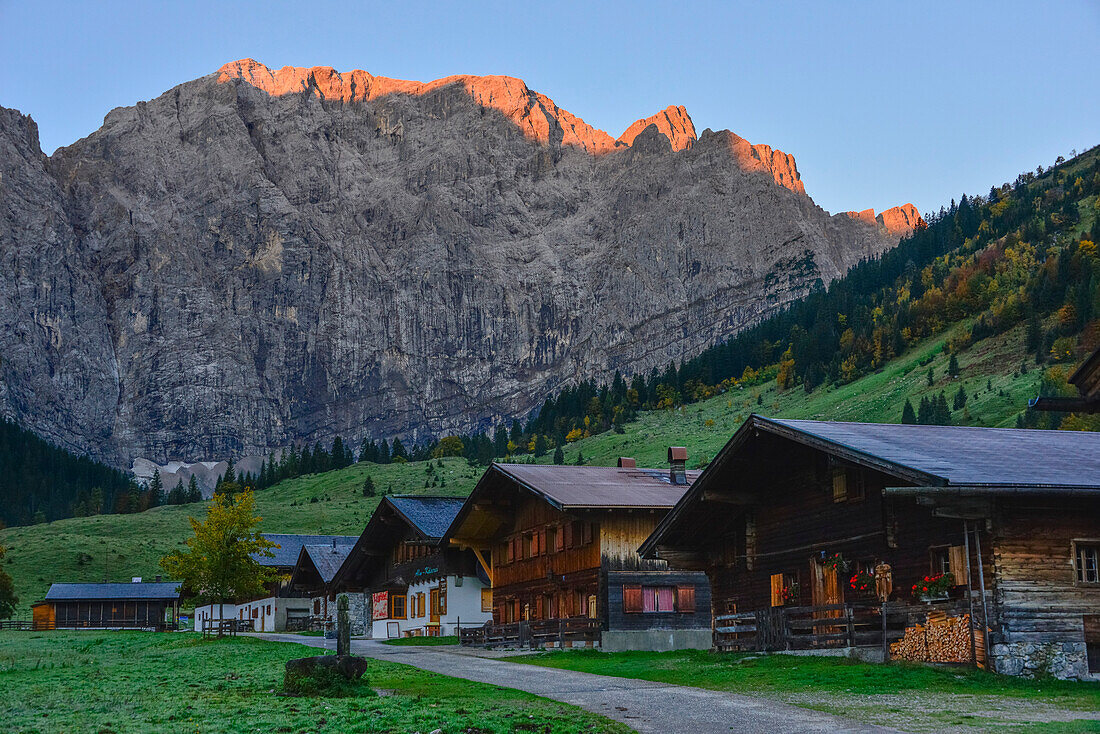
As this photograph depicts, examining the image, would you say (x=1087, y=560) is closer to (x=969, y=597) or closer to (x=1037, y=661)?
(x=1037, y=661)

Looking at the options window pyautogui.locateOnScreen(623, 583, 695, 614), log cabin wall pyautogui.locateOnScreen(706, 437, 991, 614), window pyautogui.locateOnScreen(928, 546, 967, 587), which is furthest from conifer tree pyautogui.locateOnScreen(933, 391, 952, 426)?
window pyautogui.locateOnScreen(928, 546, 967, 587)

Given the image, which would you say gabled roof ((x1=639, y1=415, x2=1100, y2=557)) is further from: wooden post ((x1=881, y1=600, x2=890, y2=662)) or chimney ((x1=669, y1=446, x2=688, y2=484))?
chimney ((x1=669, y1=446, x2=688, y2=484))

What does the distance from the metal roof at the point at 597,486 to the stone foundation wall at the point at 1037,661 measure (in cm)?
1925

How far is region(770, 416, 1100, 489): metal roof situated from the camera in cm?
2262

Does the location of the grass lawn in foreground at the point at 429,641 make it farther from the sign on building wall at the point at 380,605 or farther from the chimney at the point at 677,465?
the chimney at the point at 677,465

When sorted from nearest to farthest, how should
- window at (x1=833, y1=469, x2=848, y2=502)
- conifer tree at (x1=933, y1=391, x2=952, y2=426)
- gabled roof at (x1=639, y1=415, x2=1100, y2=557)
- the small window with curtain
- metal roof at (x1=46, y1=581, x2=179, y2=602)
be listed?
gabled roof at (x1=639, y1=415, x2=1100, y2=557), window at (x1=833, y1=469, x2=848, y2=502), the small window with curtain, metal roof at (x1=46, y1=581, x2=179, y2=602), conifer tree at (x1=933, y1=391, x2=952, y2=426)

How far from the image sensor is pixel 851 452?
977 inches

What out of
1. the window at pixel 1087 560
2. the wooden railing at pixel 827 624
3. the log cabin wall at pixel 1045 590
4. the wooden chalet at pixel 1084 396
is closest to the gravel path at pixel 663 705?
the wooden railing at pixel 827 624

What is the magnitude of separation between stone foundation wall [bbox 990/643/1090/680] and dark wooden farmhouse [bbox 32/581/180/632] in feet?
263

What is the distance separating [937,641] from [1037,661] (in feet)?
6.66

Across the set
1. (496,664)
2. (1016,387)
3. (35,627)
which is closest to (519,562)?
(496,664)

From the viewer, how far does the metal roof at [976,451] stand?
22.6 m

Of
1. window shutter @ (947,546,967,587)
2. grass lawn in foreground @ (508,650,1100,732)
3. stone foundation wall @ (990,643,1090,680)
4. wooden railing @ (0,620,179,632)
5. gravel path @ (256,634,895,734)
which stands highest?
window shutter @ (947,546,967,587)

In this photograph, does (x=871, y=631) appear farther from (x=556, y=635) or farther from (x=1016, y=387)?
(x=1016, y=387)
